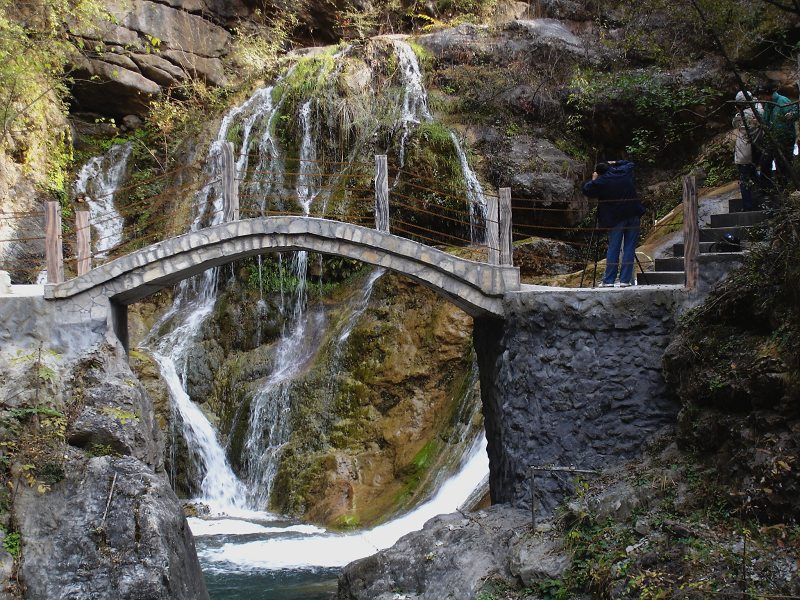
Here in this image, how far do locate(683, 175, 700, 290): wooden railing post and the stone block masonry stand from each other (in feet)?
0.72

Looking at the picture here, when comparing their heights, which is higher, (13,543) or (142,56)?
(142,56)

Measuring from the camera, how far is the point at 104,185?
17.2m

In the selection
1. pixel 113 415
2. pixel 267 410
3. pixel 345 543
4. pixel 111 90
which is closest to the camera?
pixel 113 415

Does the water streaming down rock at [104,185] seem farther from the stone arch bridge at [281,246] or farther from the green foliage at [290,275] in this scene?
the stone arch bridge at [281,246]

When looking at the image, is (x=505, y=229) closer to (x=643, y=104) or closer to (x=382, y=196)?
(x=382, y=196)

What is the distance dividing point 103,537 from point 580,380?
17.1 ft

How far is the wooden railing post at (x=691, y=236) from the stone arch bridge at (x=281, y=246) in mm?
1885

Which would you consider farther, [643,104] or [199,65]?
[199,65]

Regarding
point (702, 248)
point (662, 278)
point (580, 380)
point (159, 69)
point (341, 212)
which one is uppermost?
point (159, 69)

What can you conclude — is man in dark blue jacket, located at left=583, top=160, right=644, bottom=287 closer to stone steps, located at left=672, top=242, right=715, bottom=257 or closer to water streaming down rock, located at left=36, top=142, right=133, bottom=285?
stone steps, located at left=672, top=242, right=715, bottom=257

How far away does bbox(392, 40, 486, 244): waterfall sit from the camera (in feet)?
47.9

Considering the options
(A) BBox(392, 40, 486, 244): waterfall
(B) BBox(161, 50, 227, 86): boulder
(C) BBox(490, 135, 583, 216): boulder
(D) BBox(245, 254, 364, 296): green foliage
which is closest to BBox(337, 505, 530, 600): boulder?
(A) BBox(392, 40, 486, 244): waterfall

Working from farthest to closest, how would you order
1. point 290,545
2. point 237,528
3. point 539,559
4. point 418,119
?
point 418,119 < point 237,528 < point 290,545 < point 539,559

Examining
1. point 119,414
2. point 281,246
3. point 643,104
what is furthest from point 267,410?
point 643,104
